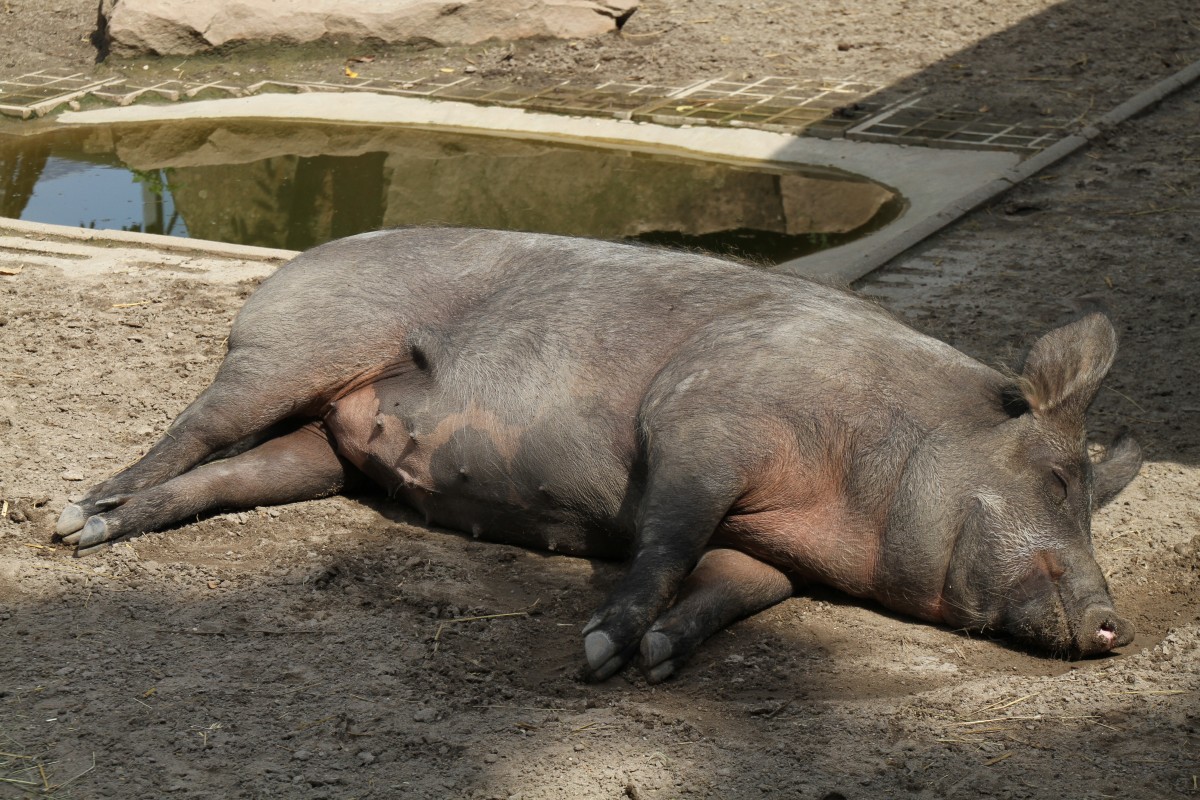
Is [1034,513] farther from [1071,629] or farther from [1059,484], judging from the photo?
[1071,629]

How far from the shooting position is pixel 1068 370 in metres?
3.56

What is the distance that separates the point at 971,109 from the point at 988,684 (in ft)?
21.7

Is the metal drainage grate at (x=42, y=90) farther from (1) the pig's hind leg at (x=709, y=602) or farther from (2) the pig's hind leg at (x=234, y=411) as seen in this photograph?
(1) the pig's hind leg at (x=709, y=602)

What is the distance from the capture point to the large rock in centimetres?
1138

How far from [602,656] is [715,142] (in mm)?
6028

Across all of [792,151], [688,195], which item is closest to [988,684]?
[688,195]

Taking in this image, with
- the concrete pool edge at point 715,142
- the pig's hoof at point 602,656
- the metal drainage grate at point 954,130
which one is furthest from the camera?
the metal drainage grate at point 954,130

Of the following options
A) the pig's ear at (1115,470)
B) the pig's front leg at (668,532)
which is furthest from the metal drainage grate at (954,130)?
the pig's front leg at (668,532)

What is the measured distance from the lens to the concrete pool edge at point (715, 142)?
23.2ft

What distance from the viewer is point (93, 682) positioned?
3.27m

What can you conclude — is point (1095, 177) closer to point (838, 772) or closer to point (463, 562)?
point (463, 562)

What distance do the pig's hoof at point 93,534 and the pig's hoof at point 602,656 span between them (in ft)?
5.28

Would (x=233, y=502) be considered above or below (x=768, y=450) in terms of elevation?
below

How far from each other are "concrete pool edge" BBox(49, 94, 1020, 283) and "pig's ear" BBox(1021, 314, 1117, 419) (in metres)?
2.71
